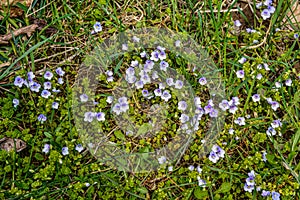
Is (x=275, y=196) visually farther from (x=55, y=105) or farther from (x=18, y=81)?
(x=18, y=81)

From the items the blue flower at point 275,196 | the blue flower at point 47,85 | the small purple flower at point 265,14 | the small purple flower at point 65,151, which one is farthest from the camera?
the small purple flower at point 265,14

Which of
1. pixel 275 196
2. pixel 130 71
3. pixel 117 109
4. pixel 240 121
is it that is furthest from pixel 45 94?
pixel 275 196

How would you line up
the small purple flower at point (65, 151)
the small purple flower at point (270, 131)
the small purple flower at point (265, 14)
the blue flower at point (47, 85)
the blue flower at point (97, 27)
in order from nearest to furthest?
the small purple flower at point (65, 151), the small purple flower at point (270, 131), the blue flower at point (47, 85), the blue flower at point (97, 27), the small purple flower at point (265, 14)

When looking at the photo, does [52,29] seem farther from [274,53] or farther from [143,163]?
[274,53]

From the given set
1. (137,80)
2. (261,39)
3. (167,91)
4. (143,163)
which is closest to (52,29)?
(137,80)


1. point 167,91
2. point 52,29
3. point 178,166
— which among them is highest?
point 52,29

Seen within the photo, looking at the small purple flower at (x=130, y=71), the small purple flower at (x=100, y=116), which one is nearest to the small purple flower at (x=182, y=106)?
the small purple flower at (x=130, y=71)

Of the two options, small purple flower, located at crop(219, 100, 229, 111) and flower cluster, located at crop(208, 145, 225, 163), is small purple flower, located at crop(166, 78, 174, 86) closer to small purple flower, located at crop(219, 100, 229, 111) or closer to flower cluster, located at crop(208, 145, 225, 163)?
small purple flower, located at crop(219, 100, 229, 111)

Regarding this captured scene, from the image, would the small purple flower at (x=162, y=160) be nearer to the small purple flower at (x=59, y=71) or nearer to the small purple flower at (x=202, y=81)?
the small purple flower at (x=202, y=81)
